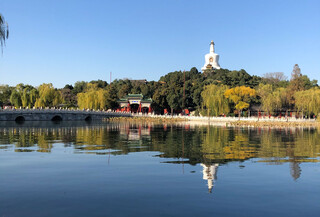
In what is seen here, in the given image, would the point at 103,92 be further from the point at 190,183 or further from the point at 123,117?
the point at 190,183

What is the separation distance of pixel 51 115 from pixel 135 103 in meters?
23.4

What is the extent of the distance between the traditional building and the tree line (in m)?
1.55

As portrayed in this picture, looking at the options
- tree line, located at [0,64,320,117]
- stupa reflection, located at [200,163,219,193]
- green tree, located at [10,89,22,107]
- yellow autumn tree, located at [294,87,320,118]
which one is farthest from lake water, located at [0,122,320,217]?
green tree, located at [10,89,22,107]

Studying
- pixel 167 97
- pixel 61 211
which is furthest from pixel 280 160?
pixel 167 97

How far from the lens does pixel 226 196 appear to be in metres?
9.30

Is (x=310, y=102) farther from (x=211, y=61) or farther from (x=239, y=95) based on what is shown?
(x=211, y=61)

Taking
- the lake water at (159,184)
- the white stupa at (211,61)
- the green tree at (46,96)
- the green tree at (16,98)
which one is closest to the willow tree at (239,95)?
the green tree at (46,96)

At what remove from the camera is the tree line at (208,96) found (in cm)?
5909

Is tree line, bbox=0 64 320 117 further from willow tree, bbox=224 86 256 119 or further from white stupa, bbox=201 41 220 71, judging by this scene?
white stupa, bbox=201 41 220 71

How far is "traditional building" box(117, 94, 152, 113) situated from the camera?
76750 millimetres

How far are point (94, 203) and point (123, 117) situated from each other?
191 ft

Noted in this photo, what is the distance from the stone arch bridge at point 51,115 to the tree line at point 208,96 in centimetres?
527

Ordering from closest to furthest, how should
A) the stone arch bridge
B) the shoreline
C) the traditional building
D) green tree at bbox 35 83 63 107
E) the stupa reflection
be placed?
1. the stupa reflection
2. the shoreline
3. the stone arch bridge
4. green tree at bbox 35 83 63 107
5. the traditional building

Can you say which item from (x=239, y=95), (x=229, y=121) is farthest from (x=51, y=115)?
(x=239, y=95)
